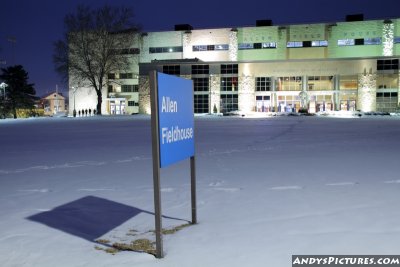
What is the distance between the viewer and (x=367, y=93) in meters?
58.8

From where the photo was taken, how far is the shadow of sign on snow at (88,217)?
5410 millimetres

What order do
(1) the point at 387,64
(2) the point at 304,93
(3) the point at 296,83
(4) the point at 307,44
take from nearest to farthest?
(1) the point at 387,64 → (2) the point at 304,93 → (3) the point at 296,83 → (4) the point at 307,44

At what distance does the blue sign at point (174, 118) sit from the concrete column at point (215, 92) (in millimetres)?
58996

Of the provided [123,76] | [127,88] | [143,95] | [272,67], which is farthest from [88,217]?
[123,76]

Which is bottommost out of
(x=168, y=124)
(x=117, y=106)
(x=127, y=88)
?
(x=168, y=124)

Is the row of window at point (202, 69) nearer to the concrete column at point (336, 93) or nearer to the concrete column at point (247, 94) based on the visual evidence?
the concrete column at point (247, 94)

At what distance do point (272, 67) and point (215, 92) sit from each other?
9.10 meters

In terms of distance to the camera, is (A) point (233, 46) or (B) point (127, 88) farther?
(B) point (127, 88)

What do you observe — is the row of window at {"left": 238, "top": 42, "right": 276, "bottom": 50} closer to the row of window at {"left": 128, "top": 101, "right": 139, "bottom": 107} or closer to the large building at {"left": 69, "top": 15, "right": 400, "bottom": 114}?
the large building at {"left": 69, "top": 15, "right": 400, "bottom": 114}

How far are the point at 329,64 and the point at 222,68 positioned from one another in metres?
15.4
